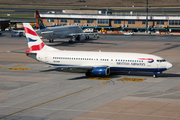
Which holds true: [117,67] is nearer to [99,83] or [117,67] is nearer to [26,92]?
[99,83]

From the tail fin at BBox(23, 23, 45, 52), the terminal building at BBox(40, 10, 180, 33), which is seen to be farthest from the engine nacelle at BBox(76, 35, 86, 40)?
the tail fin at BBox(23, 23, 45, 52)

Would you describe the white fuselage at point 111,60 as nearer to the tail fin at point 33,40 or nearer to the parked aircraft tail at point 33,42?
the parked aircraft tail at point 33,42

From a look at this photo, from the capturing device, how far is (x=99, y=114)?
3931cm

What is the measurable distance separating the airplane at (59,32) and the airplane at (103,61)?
50.6 m

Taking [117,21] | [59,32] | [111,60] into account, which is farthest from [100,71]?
[117,21]

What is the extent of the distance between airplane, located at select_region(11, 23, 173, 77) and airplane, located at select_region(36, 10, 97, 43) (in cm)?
5056

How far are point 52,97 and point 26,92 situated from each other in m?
5.28

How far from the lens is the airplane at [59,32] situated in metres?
116

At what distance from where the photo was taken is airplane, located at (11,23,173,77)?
192 ft

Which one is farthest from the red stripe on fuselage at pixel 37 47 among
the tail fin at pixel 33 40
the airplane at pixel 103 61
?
the airplane at pixel 103 61

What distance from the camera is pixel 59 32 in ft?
401

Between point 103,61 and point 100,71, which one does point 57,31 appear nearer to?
point 103,61

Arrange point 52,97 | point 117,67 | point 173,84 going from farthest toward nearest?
1. point 117,67
2. point 173,84
3. point 52,97

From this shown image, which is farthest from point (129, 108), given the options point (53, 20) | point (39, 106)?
point (53, 20)
